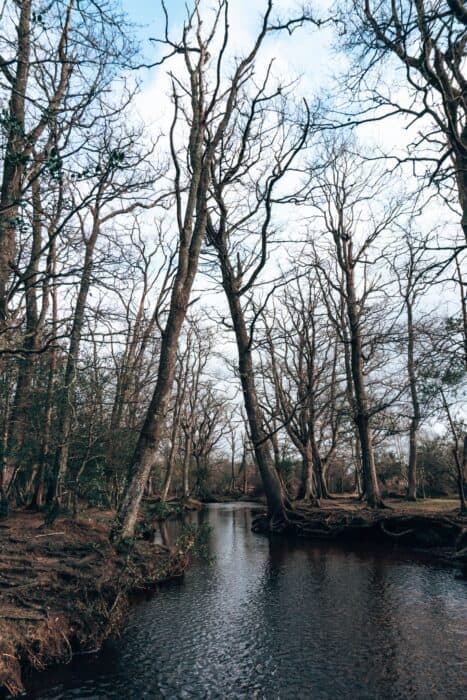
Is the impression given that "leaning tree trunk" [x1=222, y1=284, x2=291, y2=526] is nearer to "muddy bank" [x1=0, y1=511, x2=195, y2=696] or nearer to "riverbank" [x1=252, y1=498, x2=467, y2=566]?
"riverbank" [x1=252, y1=498, x2=467, y2=566]

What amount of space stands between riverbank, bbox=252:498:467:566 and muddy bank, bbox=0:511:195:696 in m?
6.53

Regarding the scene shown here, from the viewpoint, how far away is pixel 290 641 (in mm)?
6328

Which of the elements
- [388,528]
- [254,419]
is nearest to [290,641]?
[388,528]

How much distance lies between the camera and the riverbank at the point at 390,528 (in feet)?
41.9

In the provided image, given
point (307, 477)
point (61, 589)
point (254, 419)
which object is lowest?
point (61, 589)

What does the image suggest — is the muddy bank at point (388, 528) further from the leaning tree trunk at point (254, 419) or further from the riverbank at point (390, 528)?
the leaning tree trunk at point (254, 419)

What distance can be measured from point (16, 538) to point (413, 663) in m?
7.01

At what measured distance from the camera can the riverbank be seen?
1278 centimetres

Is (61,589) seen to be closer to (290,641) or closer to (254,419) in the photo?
(290,641)

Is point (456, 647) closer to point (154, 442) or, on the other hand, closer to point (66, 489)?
point (154, 442)

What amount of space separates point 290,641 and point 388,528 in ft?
30.0

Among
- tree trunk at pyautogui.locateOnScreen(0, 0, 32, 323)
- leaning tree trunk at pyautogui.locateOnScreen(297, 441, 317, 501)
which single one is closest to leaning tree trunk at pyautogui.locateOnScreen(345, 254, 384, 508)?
leaning tree trunk at pyautogui.locateOnScreen(297, 441, 317, 501)

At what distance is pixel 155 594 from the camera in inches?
354

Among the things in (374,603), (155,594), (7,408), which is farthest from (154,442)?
(7,408)
